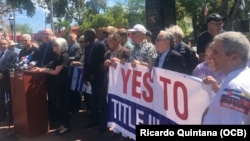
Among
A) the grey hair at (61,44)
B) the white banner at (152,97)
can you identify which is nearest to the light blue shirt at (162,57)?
the white banner at (152,97)

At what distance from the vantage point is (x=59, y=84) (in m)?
6.85

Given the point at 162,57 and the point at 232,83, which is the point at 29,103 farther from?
the point at 232,83

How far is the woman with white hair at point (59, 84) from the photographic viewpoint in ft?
21.9

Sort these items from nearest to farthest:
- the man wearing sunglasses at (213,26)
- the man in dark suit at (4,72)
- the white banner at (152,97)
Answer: the white banner at (152,97) → the man wearing sunglasses at (213,26) → the man in dark suit at (4,72)

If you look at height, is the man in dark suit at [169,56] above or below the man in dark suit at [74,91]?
above

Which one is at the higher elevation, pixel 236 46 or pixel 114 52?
pixel 236 46

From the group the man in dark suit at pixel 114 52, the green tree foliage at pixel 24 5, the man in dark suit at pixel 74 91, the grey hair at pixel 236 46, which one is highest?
the green tree foliage at pixel 24 5

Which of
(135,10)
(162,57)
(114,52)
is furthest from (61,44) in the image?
(135,10)

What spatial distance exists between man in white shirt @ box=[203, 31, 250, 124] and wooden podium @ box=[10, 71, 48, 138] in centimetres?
464

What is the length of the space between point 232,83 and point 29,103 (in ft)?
16.3

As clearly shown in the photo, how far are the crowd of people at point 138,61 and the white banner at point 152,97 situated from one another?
0.19m

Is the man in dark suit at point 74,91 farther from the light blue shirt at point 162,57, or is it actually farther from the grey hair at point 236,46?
the grey hair at point 236,46

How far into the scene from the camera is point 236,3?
51.0ft

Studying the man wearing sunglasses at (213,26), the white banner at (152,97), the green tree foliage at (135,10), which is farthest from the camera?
the green tree foliage at (135,10)
